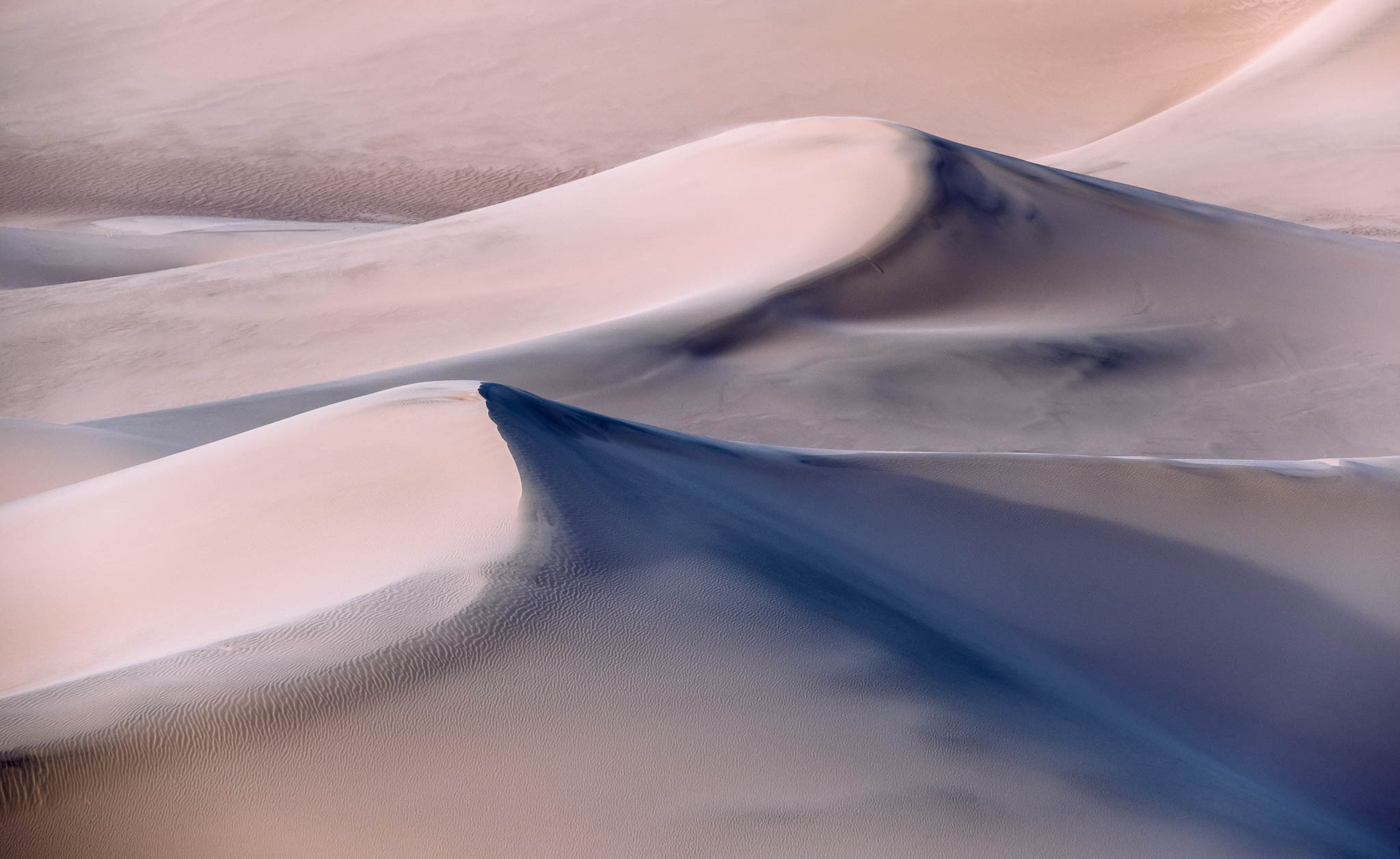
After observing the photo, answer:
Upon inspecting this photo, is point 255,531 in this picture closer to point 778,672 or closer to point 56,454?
point 778,672

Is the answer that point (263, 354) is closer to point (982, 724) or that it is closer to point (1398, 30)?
point (982, 724)

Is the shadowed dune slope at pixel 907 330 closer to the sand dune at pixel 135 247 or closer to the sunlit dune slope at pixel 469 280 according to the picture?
the sunlit dune slope at pixel 469 280

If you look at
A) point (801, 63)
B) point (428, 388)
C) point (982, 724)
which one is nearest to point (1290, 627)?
point (982, 724)

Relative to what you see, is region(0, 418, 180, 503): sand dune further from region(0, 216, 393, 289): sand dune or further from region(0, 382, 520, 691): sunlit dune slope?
region(0, 216, 393, 289): sand dune

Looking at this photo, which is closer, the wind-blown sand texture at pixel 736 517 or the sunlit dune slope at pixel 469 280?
the wind-blown sand texture at pixel 736 517

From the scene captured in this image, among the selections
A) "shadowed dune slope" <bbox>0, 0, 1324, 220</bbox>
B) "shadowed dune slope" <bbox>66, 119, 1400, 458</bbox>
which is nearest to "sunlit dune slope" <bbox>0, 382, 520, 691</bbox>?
"shadowed dune slope" <bbox>66, 119, 1400, 458</bbox>

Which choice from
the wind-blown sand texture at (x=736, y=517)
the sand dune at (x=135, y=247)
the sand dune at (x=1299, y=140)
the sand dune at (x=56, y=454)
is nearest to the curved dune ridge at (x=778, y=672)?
the wind-blown sand texture at (x=736, y=517)
